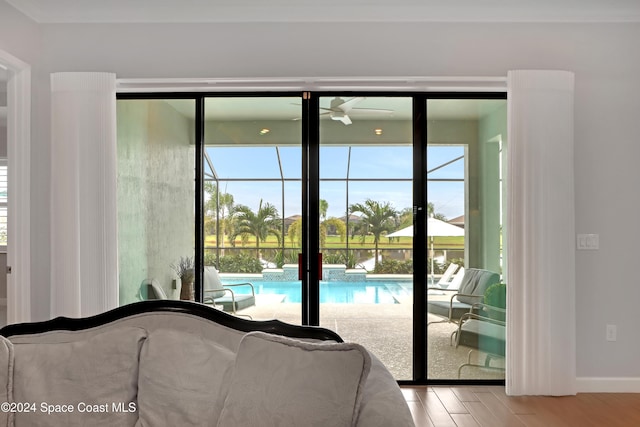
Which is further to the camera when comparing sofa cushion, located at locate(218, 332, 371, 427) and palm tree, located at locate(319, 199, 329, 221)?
palm tree, located at locate(319, 199, 329, 221)

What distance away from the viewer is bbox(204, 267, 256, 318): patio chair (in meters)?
3.80

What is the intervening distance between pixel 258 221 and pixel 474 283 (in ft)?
5.74

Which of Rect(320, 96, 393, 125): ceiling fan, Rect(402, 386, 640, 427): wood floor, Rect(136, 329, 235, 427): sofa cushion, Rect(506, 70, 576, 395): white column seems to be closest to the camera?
Rect(136, 329, 235, 427): sofa cushion

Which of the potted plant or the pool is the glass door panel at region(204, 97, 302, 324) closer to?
the pool

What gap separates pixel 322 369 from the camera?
1.65m

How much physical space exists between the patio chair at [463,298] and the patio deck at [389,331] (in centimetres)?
8

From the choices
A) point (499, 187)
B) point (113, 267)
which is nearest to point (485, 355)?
point (499, 187)

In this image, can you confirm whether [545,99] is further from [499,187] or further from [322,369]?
[322,369]

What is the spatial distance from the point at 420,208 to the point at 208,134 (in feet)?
5.74

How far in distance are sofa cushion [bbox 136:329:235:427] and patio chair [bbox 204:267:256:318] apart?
1.90m

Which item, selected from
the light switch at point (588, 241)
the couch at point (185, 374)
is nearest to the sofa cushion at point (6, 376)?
the couch at point (185, 374)

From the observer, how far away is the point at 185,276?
3.79 m

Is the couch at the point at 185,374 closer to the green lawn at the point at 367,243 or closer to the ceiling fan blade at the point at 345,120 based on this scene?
the green lawn at the point at 367,243

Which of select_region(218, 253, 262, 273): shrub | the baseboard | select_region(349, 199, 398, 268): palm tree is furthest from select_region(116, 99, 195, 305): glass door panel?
the baseboard
